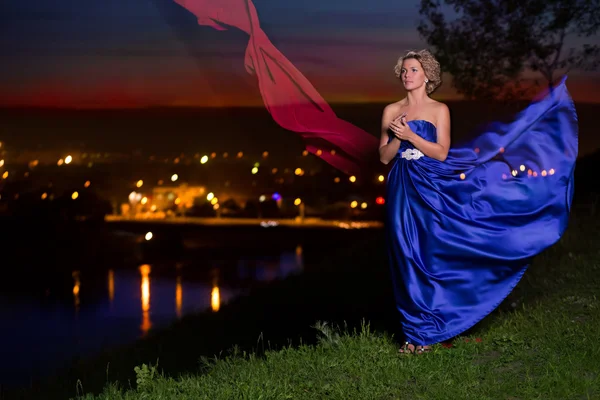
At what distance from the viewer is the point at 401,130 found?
658 centimetres

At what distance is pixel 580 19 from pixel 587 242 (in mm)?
8880

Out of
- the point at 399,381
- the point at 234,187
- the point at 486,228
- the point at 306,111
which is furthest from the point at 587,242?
the point at 234,187

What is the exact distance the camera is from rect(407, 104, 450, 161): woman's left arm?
6621 mm

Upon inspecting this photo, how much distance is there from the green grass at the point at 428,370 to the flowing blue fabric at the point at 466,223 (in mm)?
376

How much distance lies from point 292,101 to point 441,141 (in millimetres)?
3762

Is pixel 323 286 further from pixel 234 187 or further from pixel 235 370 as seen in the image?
pixel 234 187

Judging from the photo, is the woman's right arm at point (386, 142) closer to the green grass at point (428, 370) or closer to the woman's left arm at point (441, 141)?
the woman's left arm at point (441, 141)

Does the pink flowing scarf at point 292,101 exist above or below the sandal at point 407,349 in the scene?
above

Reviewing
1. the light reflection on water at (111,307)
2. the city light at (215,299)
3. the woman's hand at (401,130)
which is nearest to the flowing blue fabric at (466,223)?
the woman's hand at (401,130)

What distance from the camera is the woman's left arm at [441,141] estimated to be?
6.62 m

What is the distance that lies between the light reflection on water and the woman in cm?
1220

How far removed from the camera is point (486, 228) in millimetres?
6938

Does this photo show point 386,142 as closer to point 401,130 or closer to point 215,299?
point 401,130

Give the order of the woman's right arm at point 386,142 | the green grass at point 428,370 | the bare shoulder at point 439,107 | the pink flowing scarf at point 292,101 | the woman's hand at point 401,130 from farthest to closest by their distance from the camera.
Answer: the pink flowing scarf at point 292,101 → the woman's right arm at point 386,142 → the bare shoulder at point 439,107 → the woman's hand at point 401,130 → the green grass at point 428,370
